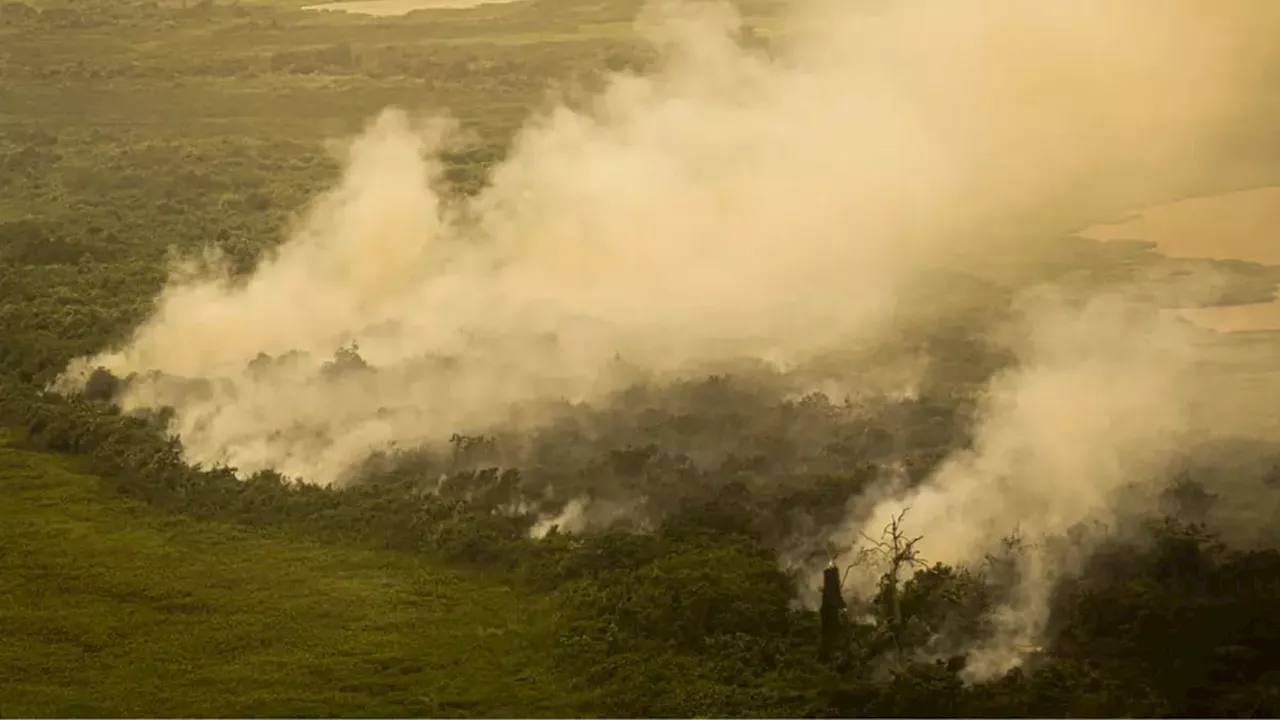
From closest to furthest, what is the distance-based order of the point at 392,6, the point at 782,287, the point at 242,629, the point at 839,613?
1. the point at 839,613
2. the point at 242,629
3. the point at 782,287
4. the point at 392,6

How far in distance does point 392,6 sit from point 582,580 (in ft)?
260

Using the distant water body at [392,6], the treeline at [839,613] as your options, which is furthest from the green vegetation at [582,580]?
the distant water body at [392,6]

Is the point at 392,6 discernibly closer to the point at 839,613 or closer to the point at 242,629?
the point at 242,629

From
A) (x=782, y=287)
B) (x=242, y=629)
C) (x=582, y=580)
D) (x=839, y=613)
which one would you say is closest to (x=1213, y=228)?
(x=782, y=287)

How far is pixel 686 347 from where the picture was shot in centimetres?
4325

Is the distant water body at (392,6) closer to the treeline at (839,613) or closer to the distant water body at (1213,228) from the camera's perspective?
the distant water body at (1213,228)

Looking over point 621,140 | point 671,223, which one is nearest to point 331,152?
point 621,140

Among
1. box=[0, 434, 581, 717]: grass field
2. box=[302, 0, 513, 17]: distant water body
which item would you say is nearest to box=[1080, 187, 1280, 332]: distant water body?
box=[0, 434, 581, 717]: grass field

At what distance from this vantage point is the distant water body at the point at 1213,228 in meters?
48.1

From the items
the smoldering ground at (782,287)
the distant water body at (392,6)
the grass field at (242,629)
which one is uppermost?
the distant water body at (392,6)

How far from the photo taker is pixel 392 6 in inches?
4156

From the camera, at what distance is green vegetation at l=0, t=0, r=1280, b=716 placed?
28281mm

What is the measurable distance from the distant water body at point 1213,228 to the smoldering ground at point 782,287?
1.71 meters

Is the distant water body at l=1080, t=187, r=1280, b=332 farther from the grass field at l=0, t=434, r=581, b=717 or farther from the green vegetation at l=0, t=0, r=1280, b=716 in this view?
the grass field at l=0, t=434, r=581, b=717
